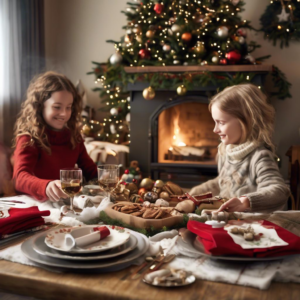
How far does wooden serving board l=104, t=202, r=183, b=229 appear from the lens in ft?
3.31

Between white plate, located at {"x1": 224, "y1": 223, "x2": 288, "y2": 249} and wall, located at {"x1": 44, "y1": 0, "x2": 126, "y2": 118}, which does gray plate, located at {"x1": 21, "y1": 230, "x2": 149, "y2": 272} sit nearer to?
white plate, located at {"x1": 224, "y1": 223, "x2": 288, "y2": 249}

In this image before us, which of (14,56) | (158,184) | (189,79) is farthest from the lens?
(14,56)

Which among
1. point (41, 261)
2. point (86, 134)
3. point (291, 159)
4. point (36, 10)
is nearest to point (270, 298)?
point (41, 261)

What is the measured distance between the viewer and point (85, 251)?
0.79 m

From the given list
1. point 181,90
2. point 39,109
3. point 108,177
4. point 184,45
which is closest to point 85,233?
point 108,177

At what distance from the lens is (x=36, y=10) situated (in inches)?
163

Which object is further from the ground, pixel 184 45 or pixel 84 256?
pixel 184 45

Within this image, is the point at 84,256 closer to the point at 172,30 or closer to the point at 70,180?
the point at 70,180

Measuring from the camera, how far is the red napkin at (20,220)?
96 centimetres

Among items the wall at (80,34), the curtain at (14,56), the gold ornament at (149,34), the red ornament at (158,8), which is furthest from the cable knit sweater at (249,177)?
the wall at (80,34)

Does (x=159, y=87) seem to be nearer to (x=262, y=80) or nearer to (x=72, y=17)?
(x=262, y=80)

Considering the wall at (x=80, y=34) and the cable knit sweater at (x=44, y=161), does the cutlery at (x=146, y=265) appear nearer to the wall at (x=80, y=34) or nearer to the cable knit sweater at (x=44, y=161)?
the cable knit sweater at (x=44, y=161)

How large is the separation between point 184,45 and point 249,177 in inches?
86.2

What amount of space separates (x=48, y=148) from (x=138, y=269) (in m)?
1.34
